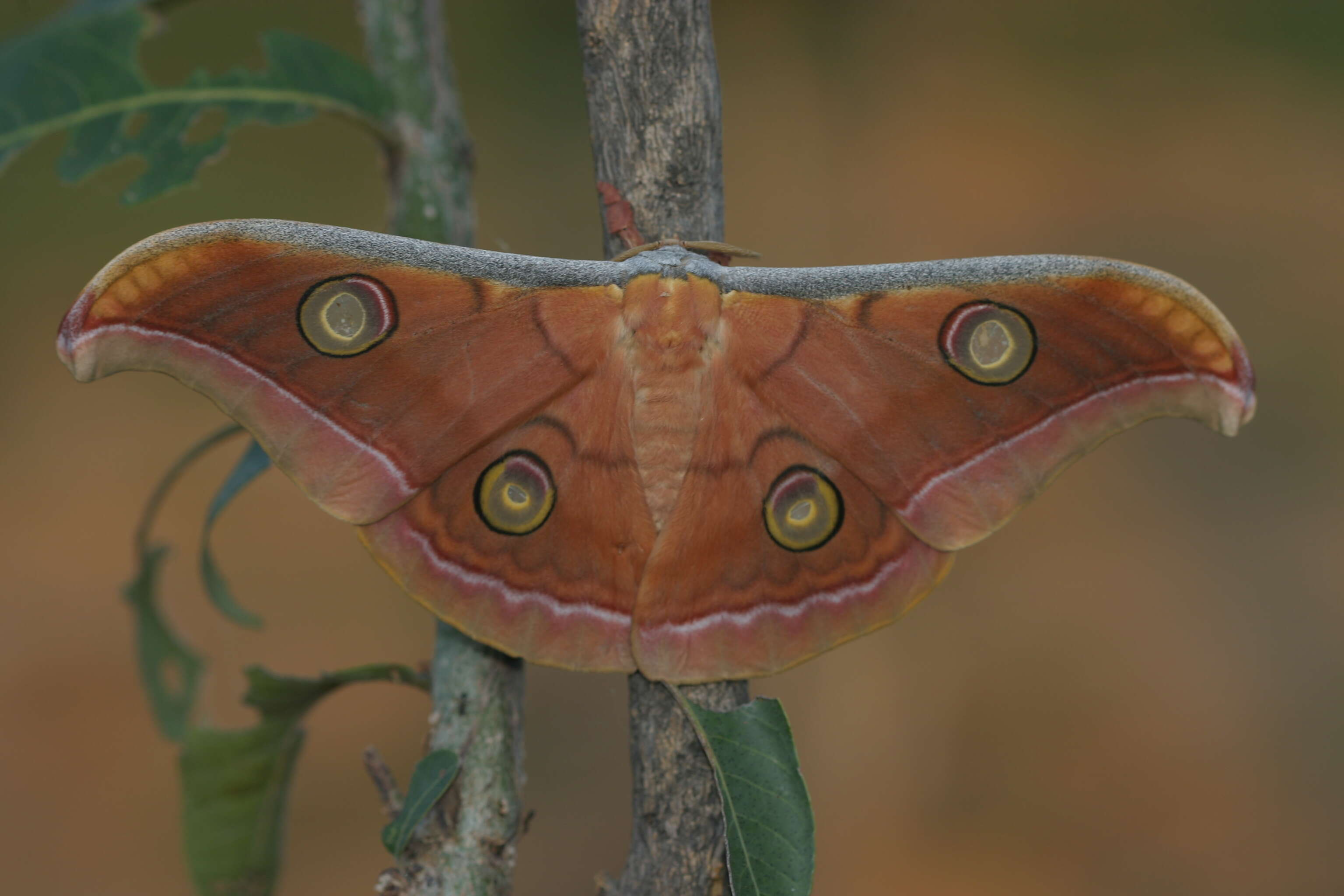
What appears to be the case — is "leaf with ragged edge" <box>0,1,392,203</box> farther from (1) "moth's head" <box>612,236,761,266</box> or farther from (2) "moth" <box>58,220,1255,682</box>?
(1) "moth's head" <box>612,236,761,266</box>

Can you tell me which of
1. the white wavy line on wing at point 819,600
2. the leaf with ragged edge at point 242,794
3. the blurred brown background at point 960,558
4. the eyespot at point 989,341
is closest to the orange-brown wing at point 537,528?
the white wavy line on wing at point 819,600

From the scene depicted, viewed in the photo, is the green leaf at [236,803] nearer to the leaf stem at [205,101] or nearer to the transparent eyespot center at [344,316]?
the transparent eyespot center at [344,316]

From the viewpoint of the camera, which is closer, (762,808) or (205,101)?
(762,808)

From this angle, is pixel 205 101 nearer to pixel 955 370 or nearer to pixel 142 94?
pixel 142 94

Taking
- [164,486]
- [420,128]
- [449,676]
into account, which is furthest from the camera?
[164,486]

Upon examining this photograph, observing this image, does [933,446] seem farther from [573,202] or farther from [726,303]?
[573,202]

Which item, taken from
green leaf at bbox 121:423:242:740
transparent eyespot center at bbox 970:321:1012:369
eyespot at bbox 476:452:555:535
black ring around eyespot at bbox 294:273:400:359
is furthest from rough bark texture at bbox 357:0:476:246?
transparent eyespot center at bbox 970:321:1012:369

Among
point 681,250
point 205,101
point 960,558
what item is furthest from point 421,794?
point 960,558
